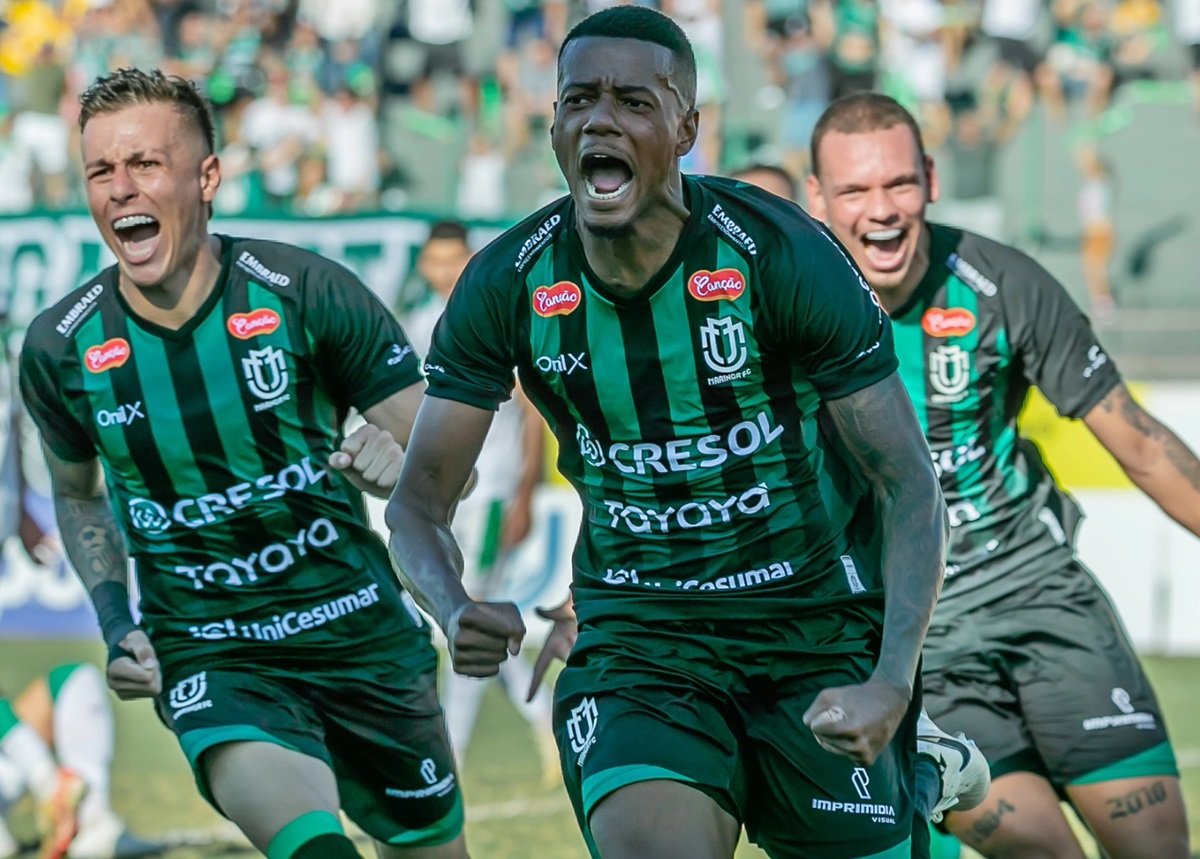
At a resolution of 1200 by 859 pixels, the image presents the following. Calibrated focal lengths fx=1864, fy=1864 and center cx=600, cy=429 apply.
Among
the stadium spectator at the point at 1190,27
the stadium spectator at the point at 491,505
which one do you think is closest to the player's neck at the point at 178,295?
the stadium spectator at the point at 491,505

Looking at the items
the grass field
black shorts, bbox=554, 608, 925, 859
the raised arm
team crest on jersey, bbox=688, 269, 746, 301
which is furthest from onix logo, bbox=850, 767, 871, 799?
the grass field

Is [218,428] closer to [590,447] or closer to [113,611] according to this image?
[113,611]

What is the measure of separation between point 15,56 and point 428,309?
974 cm

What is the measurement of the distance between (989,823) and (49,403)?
2628mm

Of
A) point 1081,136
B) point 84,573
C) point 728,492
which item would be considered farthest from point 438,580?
point 1081,136

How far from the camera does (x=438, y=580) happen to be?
3.50 m

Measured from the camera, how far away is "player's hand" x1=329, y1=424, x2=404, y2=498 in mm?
4094

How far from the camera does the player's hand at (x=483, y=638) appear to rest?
3150mm

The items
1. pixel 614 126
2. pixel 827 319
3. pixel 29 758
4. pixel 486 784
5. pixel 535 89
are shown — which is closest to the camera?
pixel 614 126

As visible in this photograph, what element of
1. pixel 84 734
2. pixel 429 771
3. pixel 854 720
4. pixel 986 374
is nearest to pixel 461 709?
pixel 84 734

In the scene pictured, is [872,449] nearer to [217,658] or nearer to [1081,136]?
[217,658]

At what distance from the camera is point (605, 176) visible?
341 cm

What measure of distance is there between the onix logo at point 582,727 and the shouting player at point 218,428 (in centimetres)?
93

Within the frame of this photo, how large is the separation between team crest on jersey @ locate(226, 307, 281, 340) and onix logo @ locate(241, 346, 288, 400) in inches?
1.7
